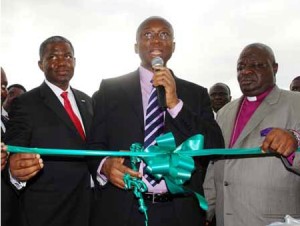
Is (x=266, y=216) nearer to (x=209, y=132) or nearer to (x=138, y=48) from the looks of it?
(x=209, y=132)

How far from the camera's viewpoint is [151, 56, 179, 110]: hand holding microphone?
7.45 ft

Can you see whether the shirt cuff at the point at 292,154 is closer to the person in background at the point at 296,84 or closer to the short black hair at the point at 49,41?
the short black hair at the point at 49,41

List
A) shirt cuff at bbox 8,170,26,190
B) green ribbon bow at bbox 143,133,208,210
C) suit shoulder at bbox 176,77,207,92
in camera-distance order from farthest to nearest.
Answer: suit shoulder at bbox 176,77,207,92
shirt cuff at bbox 8,170,26,190
green ribbon bow at bbox 143,133,208,210

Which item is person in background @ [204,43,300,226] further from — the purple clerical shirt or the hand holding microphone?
the hand holding microphone

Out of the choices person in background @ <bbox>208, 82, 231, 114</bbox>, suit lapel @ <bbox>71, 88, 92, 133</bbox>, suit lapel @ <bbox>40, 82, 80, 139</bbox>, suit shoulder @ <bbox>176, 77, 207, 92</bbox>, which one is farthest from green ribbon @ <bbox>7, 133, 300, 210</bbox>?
person in background @ <bbox>208, 82, 231, 114</bbox>

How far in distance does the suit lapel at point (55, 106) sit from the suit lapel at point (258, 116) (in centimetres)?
135

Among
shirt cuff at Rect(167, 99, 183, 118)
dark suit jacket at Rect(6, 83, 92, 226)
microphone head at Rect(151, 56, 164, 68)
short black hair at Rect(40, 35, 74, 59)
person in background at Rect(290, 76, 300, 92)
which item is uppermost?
short black hair at Rect(40, 35, 74, 59)

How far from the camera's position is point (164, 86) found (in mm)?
2305

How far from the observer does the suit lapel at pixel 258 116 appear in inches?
120

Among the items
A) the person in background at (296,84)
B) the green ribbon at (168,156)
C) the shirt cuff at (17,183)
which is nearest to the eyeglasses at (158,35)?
the green ribbon at (168,156)

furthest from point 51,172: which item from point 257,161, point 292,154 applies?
point 292,154

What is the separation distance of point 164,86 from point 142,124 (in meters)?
0.39

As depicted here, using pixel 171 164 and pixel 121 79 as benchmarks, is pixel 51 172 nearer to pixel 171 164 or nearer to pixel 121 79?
pixel 121 79

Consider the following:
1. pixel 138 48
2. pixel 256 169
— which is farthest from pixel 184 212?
pixel 138 48
